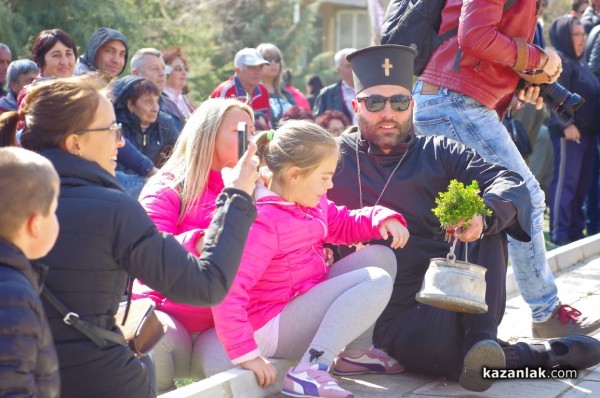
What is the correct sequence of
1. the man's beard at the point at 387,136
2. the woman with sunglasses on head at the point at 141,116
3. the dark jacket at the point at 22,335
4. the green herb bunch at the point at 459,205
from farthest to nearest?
the woman with sunglasses on head at the point at 141,116 → the man's beard at the point at 387,136 → the green herb bunch at the point at 459,205 → the dark jacket at the point at 22,335

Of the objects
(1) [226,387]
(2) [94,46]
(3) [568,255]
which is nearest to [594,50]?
(3) [568,255]

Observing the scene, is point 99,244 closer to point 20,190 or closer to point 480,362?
point 20,190

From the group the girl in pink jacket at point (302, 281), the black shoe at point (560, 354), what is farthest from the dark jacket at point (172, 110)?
the black shoe at point (560, 354)

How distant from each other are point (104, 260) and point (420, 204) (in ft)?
8.34

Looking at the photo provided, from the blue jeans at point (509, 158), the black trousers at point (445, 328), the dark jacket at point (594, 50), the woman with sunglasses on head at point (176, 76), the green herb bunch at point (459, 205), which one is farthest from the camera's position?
the dark jacket at point (594, 50)

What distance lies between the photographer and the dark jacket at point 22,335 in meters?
2.64

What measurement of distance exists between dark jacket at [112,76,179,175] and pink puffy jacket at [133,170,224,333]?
3064mm

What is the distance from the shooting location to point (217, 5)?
2467 centimetres

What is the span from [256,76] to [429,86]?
4.79 m

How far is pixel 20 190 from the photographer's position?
276 centimetres

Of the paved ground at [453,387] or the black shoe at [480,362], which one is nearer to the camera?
the black shoe at [480,362]

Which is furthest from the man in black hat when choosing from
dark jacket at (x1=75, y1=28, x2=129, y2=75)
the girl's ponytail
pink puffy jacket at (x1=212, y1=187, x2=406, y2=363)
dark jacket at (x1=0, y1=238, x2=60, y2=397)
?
dark jacket at (x1=75, y1=28, x2=129, y2=75)

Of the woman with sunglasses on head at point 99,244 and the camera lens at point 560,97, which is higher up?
the camera lens at point 560,97

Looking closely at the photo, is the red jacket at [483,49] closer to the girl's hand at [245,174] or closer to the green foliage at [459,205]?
the green foliage at [459,205]
